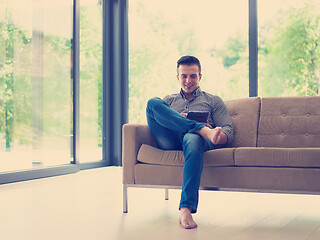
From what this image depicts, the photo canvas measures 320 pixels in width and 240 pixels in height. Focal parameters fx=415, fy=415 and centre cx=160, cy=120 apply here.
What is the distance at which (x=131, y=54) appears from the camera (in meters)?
5.63

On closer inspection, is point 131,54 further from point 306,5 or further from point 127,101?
point 306,5

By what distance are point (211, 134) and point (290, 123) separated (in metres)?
0.82

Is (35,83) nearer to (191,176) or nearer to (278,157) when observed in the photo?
(191,176)

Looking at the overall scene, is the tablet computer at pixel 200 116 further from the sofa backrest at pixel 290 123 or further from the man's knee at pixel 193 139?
the sofa backrest at pixel 290 123

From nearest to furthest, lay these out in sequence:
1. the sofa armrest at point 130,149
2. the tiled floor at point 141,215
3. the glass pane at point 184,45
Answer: the tiled floor at point 141,215
the sofa armrest at point 130,149
the glass pane at point 184,45

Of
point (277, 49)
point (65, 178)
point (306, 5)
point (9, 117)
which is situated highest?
point (306, 5)

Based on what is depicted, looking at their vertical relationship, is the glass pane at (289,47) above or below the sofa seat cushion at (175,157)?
above

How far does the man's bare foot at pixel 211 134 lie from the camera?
2312 millimetres

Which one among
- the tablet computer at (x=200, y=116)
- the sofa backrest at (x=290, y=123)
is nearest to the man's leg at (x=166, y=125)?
the tablet computer at (x=200, y=116)

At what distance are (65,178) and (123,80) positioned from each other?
1803 mm

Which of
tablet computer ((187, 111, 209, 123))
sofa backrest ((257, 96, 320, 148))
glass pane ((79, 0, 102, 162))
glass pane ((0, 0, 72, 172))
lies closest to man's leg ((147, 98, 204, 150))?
tablet computer ((187, 111, 209, 123))

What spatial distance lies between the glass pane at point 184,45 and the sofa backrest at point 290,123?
1812mm

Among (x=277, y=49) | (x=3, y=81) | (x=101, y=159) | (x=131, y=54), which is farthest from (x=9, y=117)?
(x=277, y=49)

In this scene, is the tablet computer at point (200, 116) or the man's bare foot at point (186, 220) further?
the tablet computer at point (200, 116)
